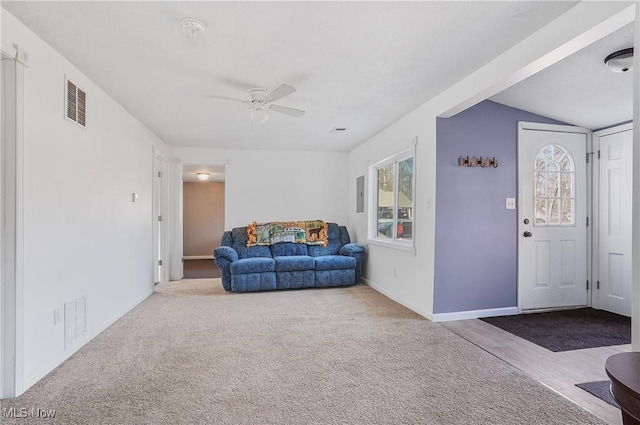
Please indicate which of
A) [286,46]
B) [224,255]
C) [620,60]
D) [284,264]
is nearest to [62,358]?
[224,255]

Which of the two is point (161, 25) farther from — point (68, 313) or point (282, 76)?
point (68, 313)

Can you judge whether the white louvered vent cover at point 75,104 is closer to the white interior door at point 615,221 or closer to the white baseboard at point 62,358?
the white baseboard at point 62,358

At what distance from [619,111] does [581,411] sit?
3206mm

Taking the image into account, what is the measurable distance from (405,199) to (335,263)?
152 cm

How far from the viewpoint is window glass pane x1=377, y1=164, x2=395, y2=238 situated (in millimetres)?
5305

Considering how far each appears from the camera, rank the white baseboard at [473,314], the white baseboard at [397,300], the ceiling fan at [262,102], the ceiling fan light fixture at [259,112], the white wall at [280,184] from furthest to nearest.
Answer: the white wall at [280,184] → the white baseboard at [397,300] → the white baseboard at [473,314] → the ceiling fan light fixture at [259,112] → the ceiling fan at [262,102]

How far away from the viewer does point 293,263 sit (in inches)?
214

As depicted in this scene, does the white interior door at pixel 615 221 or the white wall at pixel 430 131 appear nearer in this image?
the white wall at pixel 430 131

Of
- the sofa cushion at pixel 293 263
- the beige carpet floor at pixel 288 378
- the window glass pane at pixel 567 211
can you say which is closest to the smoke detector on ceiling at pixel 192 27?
the beige carpet floor at pixel 288 378

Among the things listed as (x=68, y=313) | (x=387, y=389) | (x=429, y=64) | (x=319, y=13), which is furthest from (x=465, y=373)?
(x=68, y=313)

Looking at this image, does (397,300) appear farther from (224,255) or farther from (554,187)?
(224,255)

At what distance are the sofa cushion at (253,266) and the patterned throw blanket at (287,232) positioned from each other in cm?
59

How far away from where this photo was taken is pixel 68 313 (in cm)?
286

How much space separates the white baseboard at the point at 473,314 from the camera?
12.5 feet
